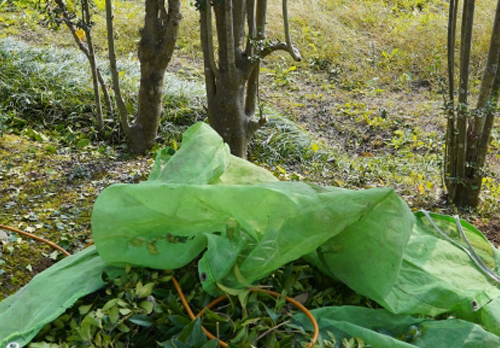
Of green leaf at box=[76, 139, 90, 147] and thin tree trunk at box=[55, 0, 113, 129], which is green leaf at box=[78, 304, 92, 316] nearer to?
green leaf at box=[76, 139, 90, 147]

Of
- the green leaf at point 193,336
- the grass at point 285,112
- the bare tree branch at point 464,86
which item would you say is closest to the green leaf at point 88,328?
the green leaf at point 193,336

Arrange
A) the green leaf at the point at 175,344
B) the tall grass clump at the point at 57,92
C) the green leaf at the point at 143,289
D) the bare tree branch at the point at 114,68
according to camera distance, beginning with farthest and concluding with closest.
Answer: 1. the tall grass clump at the point at 57,92
2. the bare tree branch at the point at 114,68
3. the green leaf at the point at 143,289
4. the green leaf at the point at 175,344

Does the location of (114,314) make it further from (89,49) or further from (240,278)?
(89,49)

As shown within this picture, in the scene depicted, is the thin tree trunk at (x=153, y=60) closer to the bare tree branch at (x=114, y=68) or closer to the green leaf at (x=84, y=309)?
the bare tree branch at (x=114, y=68)

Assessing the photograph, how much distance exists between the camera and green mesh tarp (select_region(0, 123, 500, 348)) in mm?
1677

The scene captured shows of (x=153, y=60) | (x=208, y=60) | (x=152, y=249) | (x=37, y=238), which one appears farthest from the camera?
(x=153, y=60)

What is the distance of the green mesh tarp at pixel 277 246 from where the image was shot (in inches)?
66.0

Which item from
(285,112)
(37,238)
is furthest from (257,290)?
(285,112)

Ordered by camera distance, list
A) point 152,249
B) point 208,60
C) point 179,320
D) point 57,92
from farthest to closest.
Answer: point 57,92
point 208,60
point 152,249
point 179,320

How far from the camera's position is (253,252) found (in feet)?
5.49

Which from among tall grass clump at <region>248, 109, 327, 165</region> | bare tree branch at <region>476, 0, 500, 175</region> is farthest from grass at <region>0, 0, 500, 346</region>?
bare tree branch at <region>476, 0, 500, 175</region>

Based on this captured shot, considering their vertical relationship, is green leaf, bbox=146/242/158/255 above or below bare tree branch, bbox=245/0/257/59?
below

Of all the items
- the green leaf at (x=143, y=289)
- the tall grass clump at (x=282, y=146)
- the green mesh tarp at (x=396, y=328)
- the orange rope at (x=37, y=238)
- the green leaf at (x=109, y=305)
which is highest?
the green leaf at (x=143, y=289)

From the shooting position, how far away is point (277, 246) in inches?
65.3
